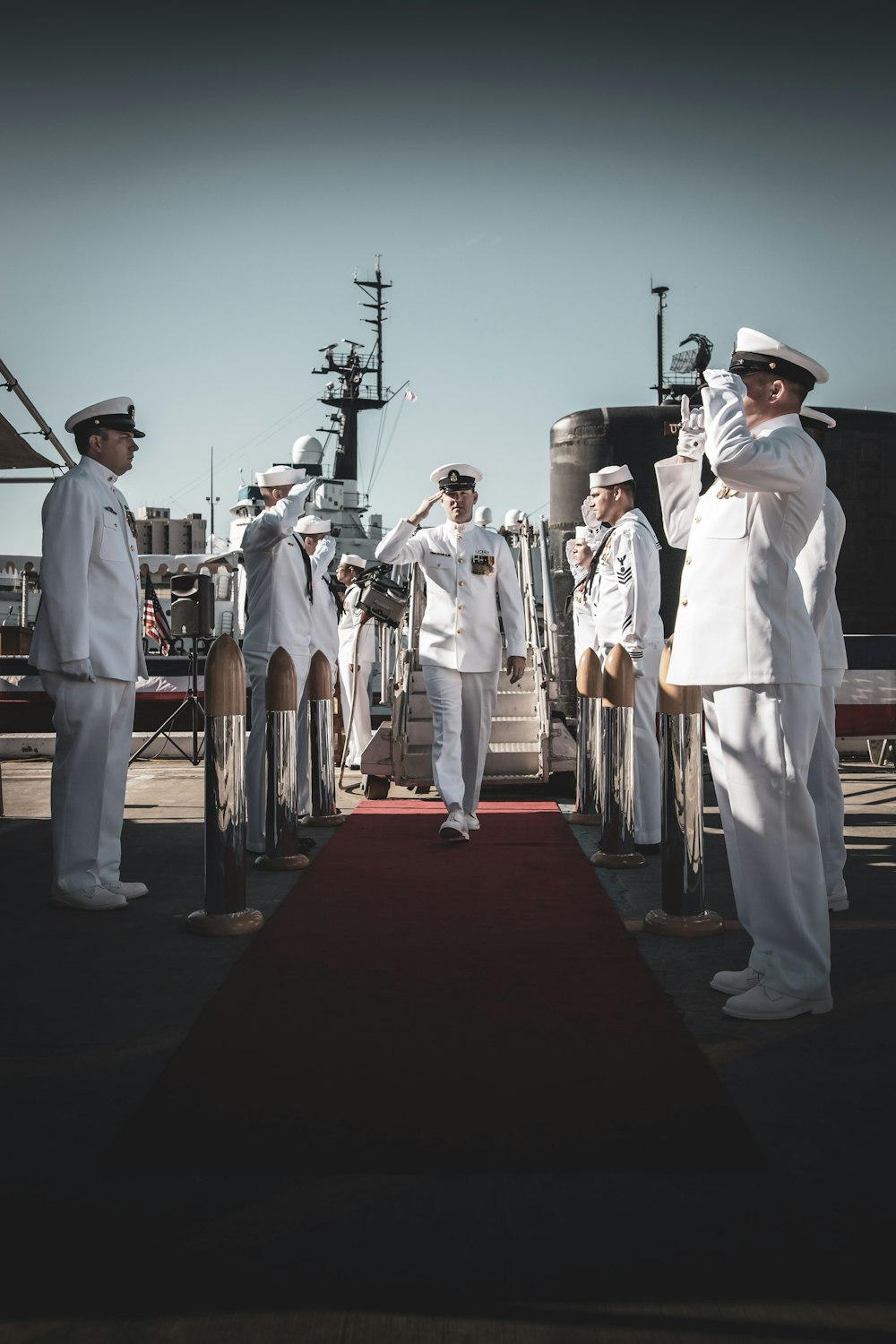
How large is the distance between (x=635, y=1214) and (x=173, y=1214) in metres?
0.84

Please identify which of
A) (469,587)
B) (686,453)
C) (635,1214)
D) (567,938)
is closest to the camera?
(635,1214)

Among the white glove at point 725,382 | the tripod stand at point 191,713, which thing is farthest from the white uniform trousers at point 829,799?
the tripod stand at point 191,713

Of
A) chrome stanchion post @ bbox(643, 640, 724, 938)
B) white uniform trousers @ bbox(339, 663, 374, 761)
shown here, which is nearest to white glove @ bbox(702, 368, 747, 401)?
chrome stanchion post @ bbox(643, 640, 724, 938)

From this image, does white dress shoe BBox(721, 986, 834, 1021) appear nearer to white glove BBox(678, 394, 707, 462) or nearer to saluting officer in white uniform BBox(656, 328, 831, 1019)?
saluting officer in white uniform BBox(656, 328, 831, 1019)

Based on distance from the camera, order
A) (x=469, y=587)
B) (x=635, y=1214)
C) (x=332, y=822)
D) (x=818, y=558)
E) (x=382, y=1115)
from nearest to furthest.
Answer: (x=635, y=1214) → (x=382, y=1115) → (x=818, y=558) → (x=469, y=587) → (x=332, y=822)

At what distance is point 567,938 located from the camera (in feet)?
14.0

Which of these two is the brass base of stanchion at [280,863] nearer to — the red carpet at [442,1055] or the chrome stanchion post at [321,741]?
the red carpet at [442,1055]

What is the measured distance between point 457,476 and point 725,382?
3.76 metres

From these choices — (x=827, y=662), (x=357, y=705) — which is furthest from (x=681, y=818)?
(x=357, y=705)

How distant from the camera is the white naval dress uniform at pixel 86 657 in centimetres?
487

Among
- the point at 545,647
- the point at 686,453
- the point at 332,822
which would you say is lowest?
the point at 332,822

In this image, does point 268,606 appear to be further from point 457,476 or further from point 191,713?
point 191,713

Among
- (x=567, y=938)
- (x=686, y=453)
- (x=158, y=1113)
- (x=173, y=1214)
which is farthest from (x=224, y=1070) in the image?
(x=686, y=453)

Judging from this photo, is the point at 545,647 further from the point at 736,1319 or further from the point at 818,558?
the point at 736,1319
